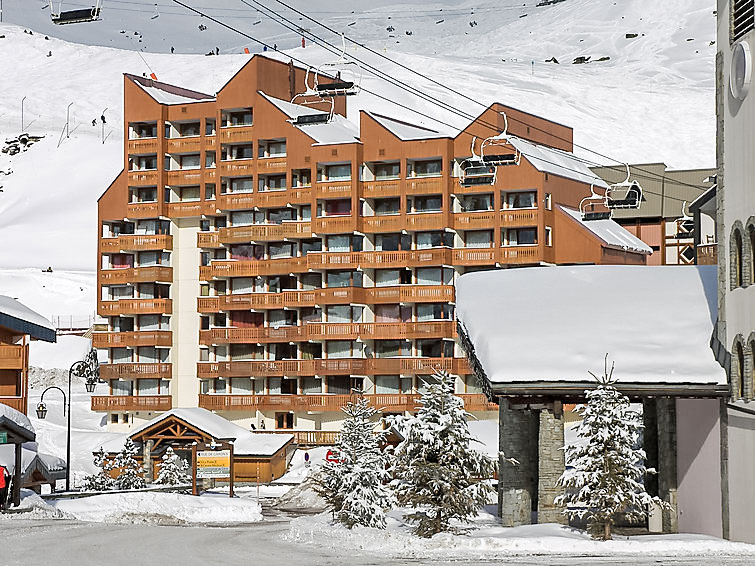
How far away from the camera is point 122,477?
65.4m

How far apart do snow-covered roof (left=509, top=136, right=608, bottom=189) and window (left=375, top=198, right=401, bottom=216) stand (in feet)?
28.3

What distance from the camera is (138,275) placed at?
9631 cm

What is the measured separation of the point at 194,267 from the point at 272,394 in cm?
1151

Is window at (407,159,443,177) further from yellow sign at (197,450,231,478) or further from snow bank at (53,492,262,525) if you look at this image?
snow bank at (53,492,262,525)

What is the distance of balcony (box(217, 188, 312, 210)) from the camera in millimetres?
90625

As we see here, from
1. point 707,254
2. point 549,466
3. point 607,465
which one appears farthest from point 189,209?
point 607,465

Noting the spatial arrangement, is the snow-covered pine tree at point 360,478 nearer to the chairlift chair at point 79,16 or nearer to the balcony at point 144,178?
the chairlift chair at point 79,16

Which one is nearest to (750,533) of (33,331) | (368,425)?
(368,425)

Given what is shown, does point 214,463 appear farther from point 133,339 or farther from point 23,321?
point 133,339

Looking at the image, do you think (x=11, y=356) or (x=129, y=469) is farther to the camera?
(x=129, y=469)

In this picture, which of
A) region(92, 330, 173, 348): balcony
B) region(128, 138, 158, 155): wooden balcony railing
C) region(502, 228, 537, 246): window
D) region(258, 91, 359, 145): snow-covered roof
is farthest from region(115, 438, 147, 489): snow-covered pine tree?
region(128, 138, 158, 155): wooden balcony railing

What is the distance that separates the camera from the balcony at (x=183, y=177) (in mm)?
94938

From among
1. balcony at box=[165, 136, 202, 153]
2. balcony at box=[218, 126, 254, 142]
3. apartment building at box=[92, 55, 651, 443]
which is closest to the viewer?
apartment building at box=[92, 55, 651, 443]

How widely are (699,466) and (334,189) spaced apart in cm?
5662
